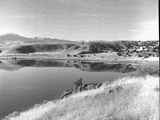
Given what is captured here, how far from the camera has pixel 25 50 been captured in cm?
18850

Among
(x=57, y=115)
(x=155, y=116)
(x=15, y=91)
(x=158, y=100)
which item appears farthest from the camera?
(x=15, y=91)

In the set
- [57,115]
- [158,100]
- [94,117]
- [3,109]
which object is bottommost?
[3,109]

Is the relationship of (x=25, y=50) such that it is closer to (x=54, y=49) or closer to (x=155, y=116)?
(x=54, y=49)

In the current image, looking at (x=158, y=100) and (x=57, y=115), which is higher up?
(x=158, y=100)

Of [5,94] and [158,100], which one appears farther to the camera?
[5,94]

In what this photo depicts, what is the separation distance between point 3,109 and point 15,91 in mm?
7155

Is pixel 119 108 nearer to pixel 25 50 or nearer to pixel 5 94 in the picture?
pixel 5 94

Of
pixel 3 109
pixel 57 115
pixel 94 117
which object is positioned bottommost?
pixel 3 109

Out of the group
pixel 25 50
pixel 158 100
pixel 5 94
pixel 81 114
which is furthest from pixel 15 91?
pixel 25 50

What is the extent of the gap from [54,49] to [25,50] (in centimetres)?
2848

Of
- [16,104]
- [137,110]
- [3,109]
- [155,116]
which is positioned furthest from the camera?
[16,104]

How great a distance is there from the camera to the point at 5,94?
Answer: 22656 millimetres

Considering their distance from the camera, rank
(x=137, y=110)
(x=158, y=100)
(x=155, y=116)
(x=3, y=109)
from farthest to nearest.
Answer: (x=3, y=109) < (x=158, y=100) < (x=137, y=110) < (x=155, y=116)

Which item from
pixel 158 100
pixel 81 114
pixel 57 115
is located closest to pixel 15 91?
pixel 57 115
